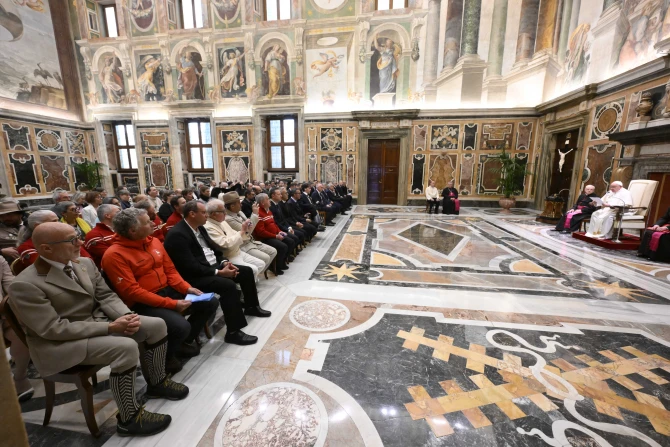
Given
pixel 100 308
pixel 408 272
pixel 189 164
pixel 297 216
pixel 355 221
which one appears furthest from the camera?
pixel 189 164

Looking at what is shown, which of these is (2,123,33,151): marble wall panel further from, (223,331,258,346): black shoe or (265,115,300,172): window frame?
(223,331,258,346): black shoe

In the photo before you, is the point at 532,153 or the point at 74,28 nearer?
the point at 532,153

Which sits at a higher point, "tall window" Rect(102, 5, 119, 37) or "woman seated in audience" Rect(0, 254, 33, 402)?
"tall window" Rect(102, 5, 119, 37)

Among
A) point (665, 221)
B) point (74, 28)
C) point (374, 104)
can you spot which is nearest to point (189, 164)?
point (74, 28)

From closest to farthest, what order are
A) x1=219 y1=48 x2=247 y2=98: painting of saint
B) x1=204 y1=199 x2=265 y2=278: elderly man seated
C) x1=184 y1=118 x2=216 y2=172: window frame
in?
1. x1=204 y1=199 x2=265 y2=278: elderly man seated
2. x1=219 y1=48 x2=247 y2=98: painting of saint
3. x1=184 y1=118 x2=216 y2=172: window frame

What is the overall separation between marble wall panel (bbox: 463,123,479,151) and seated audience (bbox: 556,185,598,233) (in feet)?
14.8

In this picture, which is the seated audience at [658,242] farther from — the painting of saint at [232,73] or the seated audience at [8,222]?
the painting of saint at [232,73]

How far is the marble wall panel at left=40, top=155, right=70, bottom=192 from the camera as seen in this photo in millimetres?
11281

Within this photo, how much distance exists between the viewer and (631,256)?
513cm

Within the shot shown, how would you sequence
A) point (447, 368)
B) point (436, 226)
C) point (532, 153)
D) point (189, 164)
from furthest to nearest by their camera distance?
point (189, 164) → point (532, 153) → point (436, 226) → point (447, 368)

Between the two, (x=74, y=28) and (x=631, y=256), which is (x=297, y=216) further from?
(x=74, y=28)

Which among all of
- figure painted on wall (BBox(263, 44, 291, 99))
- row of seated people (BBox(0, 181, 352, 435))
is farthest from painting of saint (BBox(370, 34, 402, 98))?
row of seated people (BBox(0, 181, 352, 435))

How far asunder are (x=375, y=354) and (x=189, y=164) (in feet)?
44.5

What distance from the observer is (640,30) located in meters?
6.33
